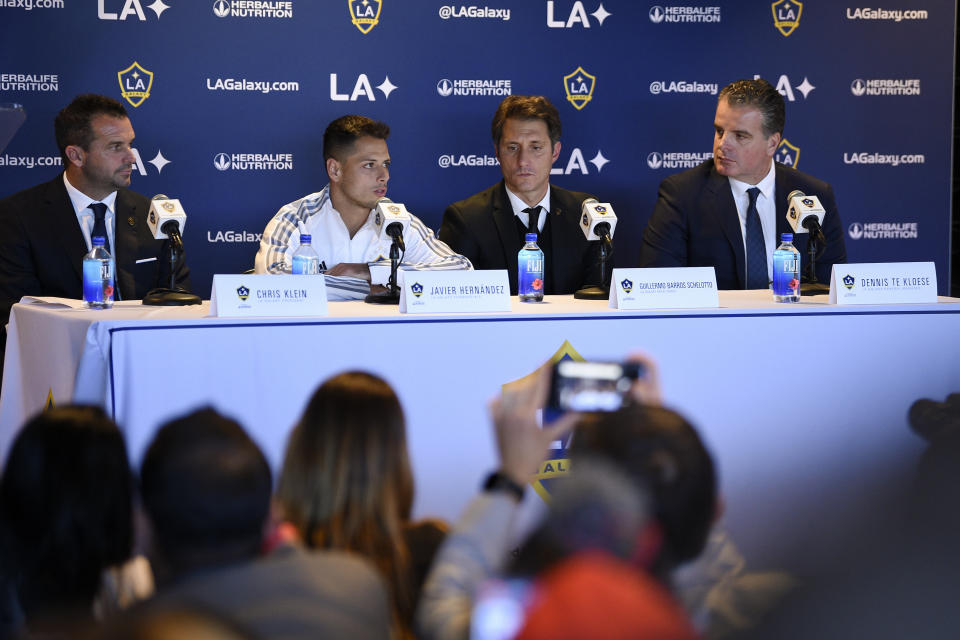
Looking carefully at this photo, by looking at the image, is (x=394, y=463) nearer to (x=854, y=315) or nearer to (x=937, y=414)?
(x=854, y=315)

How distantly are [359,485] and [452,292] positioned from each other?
126 cm

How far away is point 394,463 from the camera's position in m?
1.32

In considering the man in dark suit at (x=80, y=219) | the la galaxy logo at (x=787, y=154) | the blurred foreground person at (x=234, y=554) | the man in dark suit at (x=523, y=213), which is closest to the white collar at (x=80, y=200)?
the man in dark suit at (x=80, y=219)

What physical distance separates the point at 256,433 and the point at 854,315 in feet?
5.33

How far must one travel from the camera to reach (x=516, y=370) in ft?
8.14

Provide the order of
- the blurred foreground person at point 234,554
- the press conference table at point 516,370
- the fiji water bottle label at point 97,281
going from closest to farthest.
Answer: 1. the blurred foreground person at point 234,554
2. the press conference table at point 516,370
3. the fiji water bottle label at point 97,281

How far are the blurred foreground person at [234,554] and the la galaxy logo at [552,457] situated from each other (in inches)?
54.8

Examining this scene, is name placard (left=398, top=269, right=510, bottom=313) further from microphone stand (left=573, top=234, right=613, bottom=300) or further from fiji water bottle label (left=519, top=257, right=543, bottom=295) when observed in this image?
microphone stand (left=573, top=234, right=613, bottom=300)

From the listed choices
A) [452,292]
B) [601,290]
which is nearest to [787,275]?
[601,290]

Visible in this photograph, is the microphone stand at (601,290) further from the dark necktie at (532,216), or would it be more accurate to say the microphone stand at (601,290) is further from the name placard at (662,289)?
the dark necktie at (532,216)

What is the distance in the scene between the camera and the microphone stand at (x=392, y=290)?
9.18 ft

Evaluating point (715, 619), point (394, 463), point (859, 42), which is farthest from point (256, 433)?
point (859, 42)

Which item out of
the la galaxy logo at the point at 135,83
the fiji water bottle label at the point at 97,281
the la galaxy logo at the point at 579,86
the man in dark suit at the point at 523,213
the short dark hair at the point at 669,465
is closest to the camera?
the short dark hair at the point at 669,465

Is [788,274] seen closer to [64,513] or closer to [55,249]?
[64,513]
